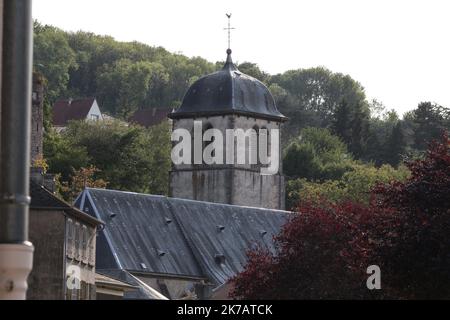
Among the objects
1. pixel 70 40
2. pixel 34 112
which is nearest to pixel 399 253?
pixel 34 112

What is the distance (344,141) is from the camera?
15112 centimetres

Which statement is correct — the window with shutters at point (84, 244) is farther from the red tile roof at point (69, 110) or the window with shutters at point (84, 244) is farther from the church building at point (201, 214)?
the red tile roof at point (69, 110)

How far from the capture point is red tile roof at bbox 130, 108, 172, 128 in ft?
553

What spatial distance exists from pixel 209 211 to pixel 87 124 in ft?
151

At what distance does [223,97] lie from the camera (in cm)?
8831

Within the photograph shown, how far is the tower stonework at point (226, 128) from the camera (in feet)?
284

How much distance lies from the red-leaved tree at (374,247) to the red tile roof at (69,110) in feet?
347

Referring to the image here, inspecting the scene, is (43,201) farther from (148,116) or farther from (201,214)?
(148,116)

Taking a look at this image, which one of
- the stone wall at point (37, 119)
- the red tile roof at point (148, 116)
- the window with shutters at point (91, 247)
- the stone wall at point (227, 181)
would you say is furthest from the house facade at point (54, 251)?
the red tile roof at point (148, 116)

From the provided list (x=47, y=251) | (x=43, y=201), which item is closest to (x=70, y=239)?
(x=43, y=201)

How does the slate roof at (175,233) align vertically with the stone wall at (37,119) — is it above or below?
below

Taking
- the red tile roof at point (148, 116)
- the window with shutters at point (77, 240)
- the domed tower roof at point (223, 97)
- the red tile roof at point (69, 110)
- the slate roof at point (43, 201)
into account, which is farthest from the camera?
the red tile roof at point (148, 116)

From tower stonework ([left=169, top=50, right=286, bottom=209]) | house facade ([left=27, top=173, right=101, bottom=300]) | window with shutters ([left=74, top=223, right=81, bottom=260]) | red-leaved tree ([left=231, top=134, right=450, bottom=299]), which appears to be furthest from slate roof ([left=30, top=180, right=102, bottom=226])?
tower stonework ([left=169, top=50, right=286, bottom=209])
